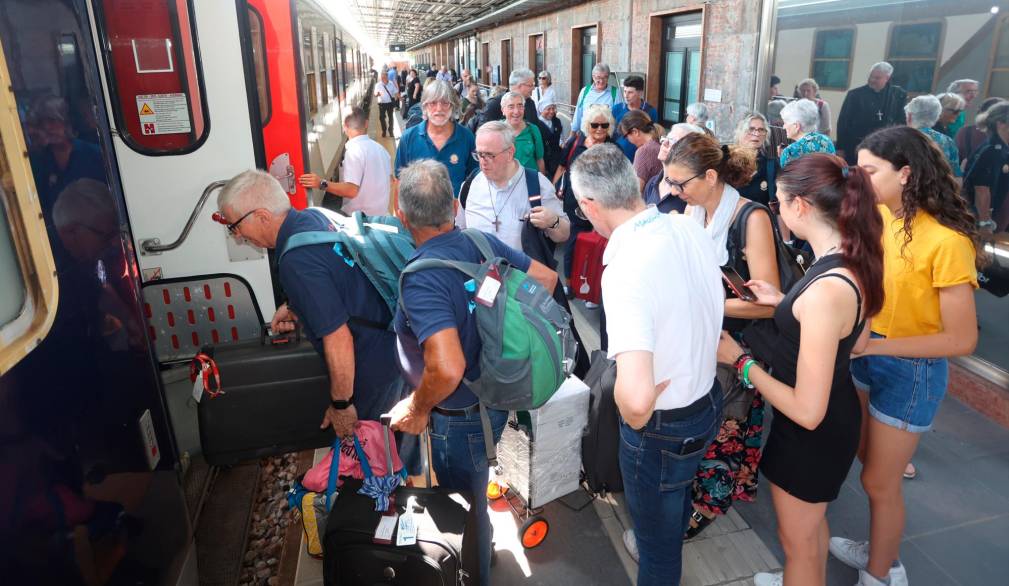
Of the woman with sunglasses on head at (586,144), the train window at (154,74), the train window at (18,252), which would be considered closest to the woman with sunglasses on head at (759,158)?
the woman with sunglasses on head at (586,144)

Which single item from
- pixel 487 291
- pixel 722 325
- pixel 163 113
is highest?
pixel 163 113

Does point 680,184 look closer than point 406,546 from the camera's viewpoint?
No

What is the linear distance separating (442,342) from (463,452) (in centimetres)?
59

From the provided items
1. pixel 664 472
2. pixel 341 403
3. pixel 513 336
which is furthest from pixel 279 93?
pixel 664 472

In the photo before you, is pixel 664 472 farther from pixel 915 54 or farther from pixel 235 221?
pixel 915 54

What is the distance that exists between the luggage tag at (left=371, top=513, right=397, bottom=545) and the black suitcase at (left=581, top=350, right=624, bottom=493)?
962mm

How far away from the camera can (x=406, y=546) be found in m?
2.05

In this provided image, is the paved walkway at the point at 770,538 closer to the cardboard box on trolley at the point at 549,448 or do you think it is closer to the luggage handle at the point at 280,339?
the cardboard box on trolley at the point at 549,448

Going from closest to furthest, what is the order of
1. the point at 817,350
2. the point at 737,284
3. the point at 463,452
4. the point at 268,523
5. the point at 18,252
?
1. the point at 18,252
2. the point at 817,350
3. the point at 463,452
4. the point at 737,284
5. the point at 268,523

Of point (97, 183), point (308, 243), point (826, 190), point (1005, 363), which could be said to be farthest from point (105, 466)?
point (1005, 363)

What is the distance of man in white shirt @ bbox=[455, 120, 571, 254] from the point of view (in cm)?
345

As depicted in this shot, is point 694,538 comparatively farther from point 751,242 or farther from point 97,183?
point 97,183

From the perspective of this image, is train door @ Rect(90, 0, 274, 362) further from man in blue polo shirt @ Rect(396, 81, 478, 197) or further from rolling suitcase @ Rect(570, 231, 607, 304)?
rolling suitcase @ Rect(570, 231, 607, 304)

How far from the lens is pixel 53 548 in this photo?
54.7 inches
